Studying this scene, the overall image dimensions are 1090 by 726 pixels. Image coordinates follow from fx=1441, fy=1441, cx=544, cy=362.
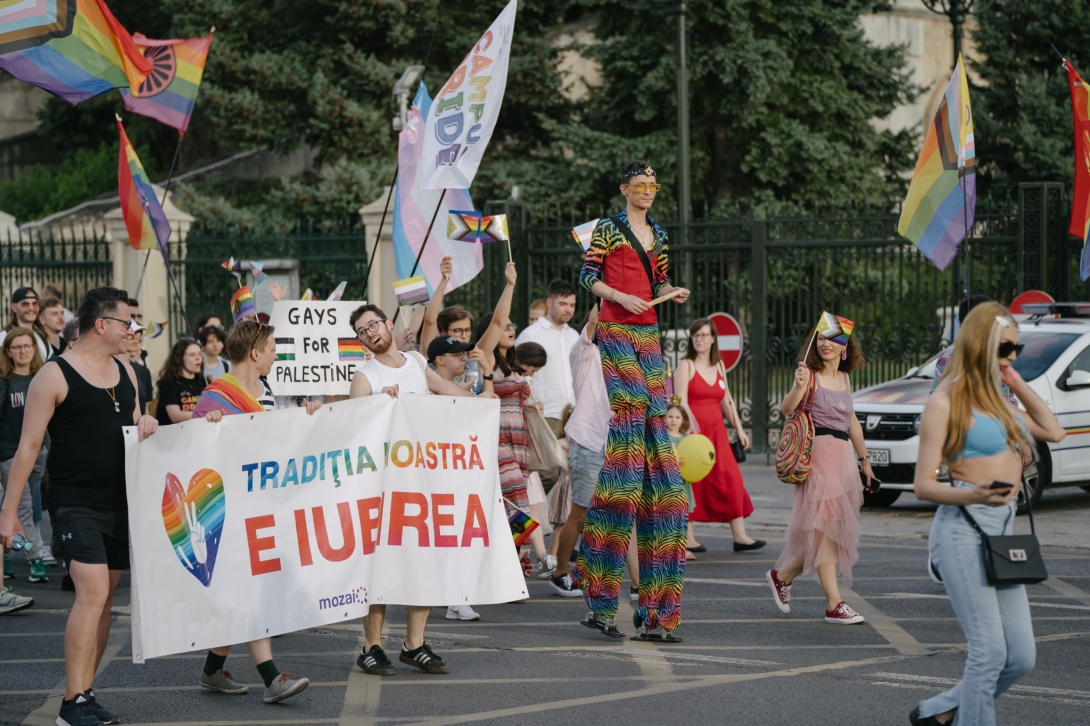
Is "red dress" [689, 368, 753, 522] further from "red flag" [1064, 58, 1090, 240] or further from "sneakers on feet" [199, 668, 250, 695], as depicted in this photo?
"sneakers on feet" [199, 668, 250, 695]

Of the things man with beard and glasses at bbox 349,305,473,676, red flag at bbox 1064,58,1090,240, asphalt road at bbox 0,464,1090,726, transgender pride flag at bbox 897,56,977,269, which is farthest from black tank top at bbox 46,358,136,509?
red flag at bbox 1064,58,1090,240

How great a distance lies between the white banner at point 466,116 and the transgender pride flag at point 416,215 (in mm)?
297

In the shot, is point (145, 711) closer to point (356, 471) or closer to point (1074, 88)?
point (356, 471)

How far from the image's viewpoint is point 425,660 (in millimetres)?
7141

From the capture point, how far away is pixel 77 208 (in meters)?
30.9

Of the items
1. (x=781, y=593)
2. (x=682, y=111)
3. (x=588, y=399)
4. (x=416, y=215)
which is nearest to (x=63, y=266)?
(x=682, y=111)

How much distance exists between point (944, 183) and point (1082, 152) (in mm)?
1915

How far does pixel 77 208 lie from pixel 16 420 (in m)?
22.1

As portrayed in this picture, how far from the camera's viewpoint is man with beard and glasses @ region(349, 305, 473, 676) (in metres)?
7.17

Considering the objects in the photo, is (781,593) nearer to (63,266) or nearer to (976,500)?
(976,500)

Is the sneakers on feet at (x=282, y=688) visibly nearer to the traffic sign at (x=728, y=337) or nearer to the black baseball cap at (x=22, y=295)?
the black baseball cap at (x=22, y=295)

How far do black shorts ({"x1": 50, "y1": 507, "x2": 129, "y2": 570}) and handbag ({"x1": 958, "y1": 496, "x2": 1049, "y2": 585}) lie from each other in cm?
371

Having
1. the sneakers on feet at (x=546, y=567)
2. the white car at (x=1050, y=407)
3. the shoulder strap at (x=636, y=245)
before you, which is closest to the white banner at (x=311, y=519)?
the shoulder strap at (x=636, y=245)

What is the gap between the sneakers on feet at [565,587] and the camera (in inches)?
376
